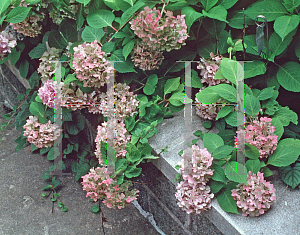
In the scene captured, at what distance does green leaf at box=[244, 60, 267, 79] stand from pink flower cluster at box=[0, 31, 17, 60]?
1.41 m

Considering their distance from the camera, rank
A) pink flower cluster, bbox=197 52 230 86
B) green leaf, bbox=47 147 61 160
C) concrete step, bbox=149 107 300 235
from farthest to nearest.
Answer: green leaf, bbox=47 147 61 160 < pink flower cluster, bbox=197 52 230 86 < concrete step, bbox=149 107 300 235

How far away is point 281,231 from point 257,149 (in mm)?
315

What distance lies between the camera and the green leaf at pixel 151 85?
1662mm

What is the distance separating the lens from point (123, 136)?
154 cm

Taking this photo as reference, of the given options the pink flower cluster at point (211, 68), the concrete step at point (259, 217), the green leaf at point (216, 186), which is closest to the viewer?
the concrete step at point (259, 217)

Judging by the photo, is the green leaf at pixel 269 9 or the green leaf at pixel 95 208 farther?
the green leaf at pixel 95 208

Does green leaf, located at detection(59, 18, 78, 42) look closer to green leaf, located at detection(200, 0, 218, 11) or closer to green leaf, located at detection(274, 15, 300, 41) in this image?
green leaf, located at detection(200, 0, 218, 11)

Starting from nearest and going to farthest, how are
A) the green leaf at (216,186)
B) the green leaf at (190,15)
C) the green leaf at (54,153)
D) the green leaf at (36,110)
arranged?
the green leaf at (216,186)
the green leaf at (190,15)
the green leaf at (36,110)
the green leaf at (54,153)

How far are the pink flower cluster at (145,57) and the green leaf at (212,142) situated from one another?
0.47 m

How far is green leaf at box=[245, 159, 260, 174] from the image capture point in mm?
1278

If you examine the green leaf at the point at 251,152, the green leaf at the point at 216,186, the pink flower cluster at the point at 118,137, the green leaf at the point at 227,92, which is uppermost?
the green leaf at the point at 227,92

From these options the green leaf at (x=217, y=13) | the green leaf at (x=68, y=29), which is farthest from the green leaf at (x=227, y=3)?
the green leaf at (x=68, y=29)

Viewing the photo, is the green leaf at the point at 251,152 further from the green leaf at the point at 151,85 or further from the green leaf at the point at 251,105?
the green leaf at the point at 151,85

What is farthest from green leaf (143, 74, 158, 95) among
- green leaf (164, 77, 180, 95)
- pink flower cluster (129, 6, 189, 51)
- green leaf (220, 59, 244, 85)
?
green leaf (220, 59, 244, 85)
